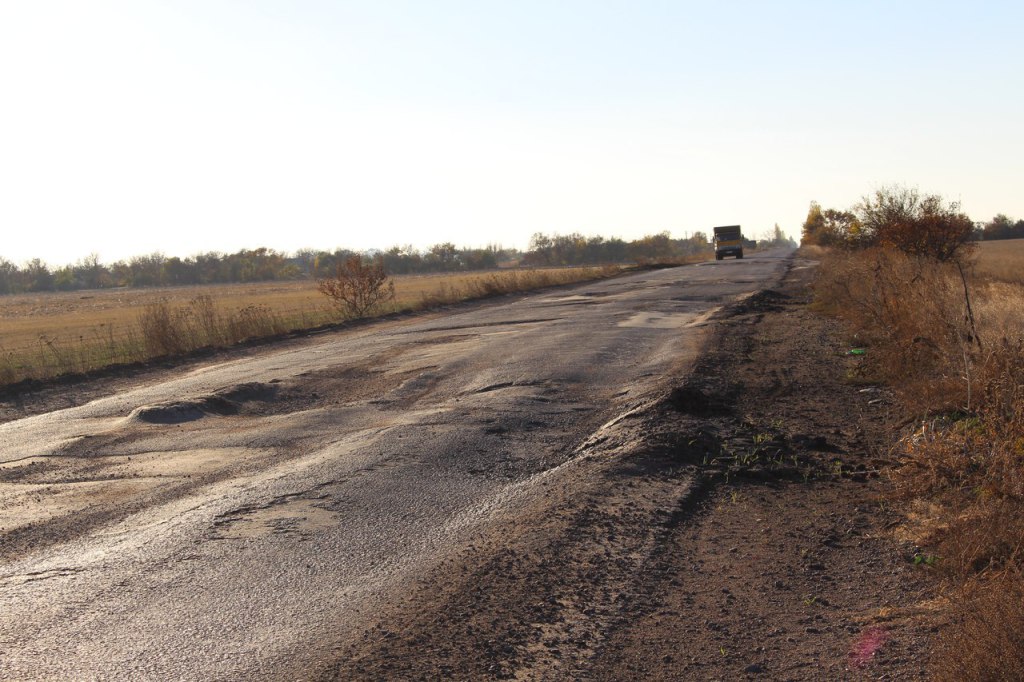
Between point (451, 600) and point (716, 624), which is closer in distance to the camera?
point (716, 624)

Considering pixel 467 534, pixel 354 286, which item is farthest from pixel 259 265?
pixel 467 534

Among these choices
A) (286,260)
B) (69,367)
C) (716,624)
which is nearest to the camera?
(716,624)

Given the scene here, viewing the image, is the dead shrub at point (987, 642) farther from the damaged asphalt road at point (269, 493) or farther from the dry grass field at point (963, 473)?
the damaged asphalt road at point (269, 493)

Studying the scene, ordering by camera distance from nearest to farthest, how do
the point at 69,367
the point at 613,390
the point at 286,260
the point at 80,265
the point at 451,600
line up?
the point at 451,600 < the point at 613,390 < the point at 69,367 < the point at 80,265 < the point at 286,260

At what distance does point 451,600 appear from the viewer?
17.6 ft

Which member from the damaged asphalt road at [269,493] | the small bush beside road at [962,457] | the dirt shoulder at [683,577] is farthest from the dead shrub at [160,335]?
the small bush beside road at [962,457]

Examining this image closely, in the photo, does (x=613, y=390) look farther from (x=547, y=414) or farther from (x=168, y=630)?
(x=168, y=630)

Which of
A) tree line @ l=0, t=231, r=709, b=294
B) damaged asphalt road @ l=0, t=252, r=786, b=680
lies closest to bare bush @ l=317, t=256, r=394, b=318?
damaged asphalt road @ l=0, t=252, r=786, b=680

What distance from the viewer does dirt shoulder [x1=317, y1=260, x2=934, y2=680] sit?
4578mm

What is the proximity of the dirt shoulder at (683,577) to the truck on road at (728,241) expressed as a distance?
2798 inches

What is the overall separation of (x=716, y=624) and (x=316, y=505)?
358cm

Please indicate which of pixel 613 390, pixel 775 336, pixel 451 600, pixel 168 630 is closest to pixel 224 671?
pixel 168 630

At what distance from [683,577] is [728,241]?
7596cm

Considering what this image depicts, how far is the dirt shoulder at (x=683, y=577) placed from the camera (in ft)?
15.0
